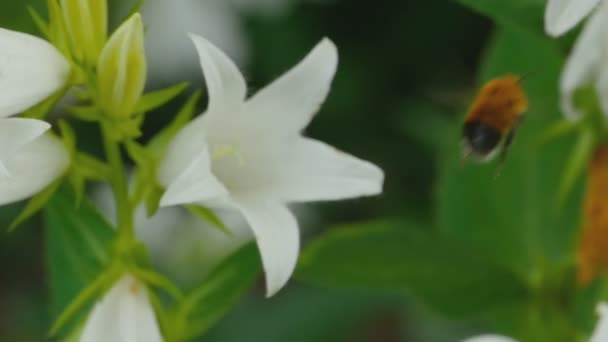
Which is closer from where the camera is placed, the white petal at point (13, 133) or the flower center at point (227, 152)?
the white petal at point (13, 133)

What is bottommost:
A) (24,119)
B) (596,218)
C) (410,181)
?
(410,181)

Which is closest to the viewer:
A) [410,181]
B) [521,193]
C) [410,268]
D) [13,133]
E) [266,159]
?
[13,133]

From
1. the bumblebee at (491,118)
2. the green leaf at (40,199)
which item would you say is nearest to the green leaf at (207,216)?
the green leaf at (40,199)

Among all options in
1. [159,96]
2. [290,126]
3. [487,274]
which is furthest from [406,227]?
[159,96]

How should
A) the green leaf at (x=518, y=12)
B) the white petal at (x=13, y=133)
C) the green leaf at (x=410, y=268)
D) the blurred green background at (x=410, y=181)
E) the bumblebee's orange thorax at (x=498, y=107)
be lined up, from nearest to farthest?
the white petal at (x=13, y=133) < the bumblebee's orange thorax at (x=498, y=107) < the green leaf at (x=518, y=12) < the green leaf at (x=410, y=268) < the blurred green background at (x=410, y=181)

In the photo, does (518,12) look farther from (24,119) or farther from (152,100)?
(24,119)

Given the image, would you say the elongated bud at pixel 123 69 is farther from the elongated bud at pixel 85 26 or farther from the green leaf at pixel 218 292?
the green leaf at pixel 218 292

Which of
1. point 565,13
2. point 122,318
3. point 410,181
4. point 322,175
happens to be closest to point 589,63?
point 565,13
